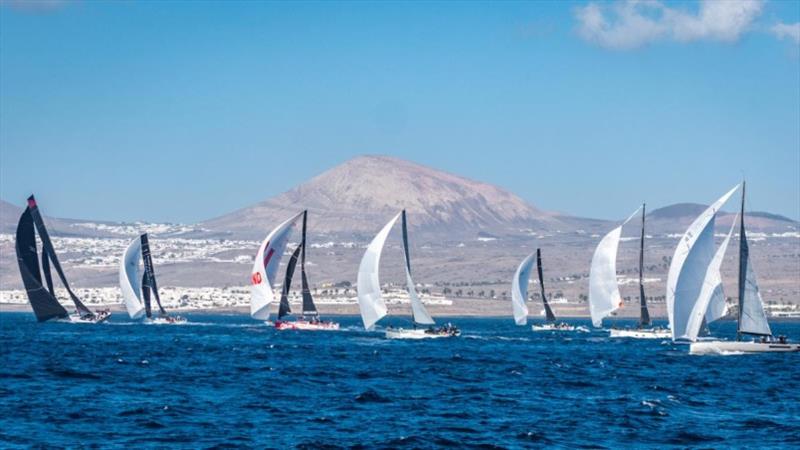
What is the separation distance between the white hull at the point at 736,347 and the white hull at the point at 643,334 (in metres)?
34.8

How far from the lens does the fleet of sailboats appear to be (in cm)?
9844

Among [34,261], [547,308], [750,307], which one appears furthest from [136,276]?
[750,307]

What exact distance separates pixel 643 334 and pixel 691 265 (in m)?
44.2

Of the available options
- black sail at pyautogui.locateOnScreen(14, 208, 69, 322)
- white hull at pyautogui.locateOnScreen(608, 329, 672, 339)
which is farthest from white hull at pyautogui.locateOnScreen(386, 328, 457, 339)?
black sail at pyautogui.locateOnScreen(14, 208, 69, 322)

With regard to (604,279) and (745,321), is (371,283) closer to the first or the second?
(604,279)

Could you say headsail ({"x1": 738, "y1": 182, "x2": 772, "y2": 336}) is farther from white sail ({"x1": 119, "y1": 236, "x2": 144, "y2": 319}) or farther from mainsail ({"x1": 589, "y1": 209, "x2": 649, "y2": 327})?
white sail ({"x1": 119, "y1": 236, "x2": 144, "y2": 319})

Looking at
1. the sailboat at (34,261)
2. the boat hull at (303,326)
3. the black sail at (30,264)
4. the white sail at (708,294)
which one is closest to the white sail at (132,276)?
the sailboat at (34,261)

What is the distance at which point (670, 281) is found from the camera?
332 feet

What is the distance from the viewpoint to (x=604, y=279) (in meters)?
148

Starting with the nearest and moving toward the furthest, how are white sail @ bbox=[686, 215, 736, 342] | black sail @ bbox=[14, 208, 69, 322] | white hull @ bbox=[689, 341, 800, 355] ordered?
white sail @ bbox=[686, 215, 736, 342] → white hull @ bbox=[689, 341, 800, 355] → black sail @ bbox=[14, 208, 69, 322]

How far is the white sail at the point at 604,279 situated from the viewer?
146 m

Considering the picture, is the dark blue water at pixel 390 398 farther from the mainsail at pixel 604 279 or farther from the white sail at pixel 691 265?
the mainsail at pixel 604 279

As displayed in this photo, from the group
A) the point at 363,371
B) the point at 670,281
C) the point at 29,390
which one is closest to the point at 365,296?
the point at 670,281

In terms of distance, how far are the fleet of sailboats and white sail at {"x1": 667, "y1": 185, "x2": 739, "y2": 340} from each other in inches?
2.7
